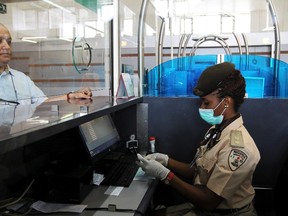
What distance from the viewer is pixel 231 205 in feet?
4.44

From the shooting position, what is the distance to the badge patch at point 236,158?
127 cm

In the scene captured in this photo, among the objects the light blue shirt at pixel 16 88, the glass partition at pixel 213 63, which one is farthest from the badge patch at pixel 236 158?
the light blue shirt at pixel 16 88

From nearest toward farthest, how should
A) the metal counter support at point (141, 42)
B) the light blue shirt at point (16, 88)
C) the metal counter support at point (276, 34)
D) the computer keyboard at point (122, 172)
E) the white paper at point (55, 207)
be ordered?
the white paper at point (55, 207)
the computer keyboard at point (122, 172)
the light blue shirt at point (16, 88)
the metal counter support at point (276, 34)
the metal counter support at point (141, 42)

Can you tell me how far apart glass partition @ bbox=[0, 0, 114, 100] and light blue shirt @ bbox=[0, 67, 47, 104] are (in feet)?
0.94

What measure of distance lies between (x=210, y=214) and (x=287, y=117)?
83cm

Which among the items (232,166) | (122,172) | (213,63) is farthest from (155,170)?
(213,63)

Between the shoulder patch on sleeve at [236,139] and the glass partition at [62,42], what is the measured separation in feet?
4.06

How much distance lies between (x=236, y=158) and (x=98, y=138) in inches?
28.4

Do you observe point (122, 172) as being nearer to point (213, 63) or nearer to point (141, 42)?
point (213, 63)

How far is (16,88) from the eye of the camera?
208 centimetres

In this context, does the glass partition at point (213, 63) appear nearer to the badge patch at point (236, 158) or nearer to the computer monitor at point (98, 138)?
the computer monitor at point (98, 138)

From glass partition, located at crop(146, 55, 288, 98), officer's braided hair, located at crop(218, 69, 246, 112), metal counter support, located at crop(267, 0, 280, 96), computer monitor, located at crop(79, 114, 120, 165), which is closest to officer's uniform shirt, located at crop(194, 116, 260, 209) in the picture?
officer's braided hair, located at crop(218, 69, 246, 112)

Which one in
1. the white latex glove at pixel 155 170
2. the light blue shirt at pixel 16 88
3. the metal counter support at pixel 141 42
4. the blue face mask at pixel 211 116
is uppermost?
the metal counter support at pixel 141 42

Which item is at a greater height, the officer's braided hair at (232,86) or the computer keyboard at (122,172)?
the officer's braided hair at (232,86)
